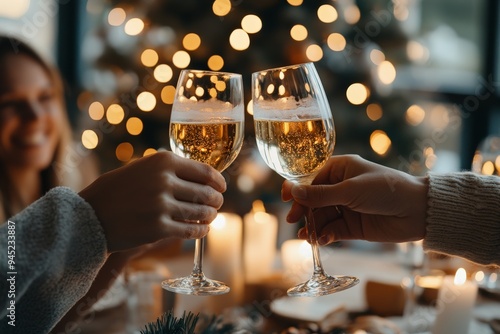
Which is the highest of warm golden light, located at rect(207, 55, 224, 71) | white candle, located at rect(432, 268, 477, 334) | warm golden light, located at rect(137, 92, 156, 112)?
warm golden light, located at rect(207, 55, 224, 71)

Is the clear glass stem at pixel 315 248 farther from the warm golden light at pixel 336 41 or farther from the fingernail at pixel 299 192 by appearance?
the warm golden light at pixel 336 41

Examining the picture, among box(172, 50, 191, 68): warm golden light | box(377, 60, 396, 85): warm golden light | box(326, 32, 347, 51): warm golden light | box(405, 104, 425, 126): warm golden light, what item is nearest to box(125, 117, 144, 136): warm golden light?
box(172, 50, 191, 68): warm golden light

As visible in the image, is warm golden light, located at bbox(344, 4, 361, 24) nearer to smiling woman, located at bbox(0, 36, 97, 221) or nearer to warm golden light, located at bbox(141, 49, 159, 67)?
warm golden light, located at bbox(141, 49, 159, 67)

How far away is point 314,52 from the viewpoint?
110 inches

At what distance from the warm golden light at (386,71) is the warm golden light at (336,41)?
0.91ft

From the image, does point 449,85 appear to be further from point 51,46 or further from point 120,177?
point 120,177

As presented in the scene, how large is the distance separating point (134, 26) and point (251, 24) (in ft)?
1.81

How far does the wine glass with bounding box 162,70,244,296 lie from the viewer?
0.88m

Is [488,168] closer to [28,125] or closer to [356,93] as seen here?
[356,93]

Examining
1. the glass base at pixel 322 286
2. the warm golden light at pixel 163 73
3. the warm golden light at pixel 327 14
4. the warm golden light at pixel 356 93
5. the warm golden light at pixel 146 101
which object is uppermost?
the warm golden light at pixel 327 14

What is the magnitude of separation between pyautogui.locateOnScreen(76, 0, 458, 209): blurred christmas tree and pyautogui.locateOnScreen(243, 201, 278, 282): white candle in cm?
98

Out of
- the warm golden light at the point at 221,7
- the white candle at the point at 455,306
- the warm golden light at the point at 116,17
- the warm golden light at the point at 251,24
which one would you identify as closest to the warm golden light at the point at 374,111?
the warm golden light at the point at 251,24

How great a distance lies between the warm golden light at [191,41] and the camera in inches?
108

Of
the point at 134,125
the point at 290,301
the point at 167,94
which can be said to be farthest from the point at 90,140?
the point at 290,301
